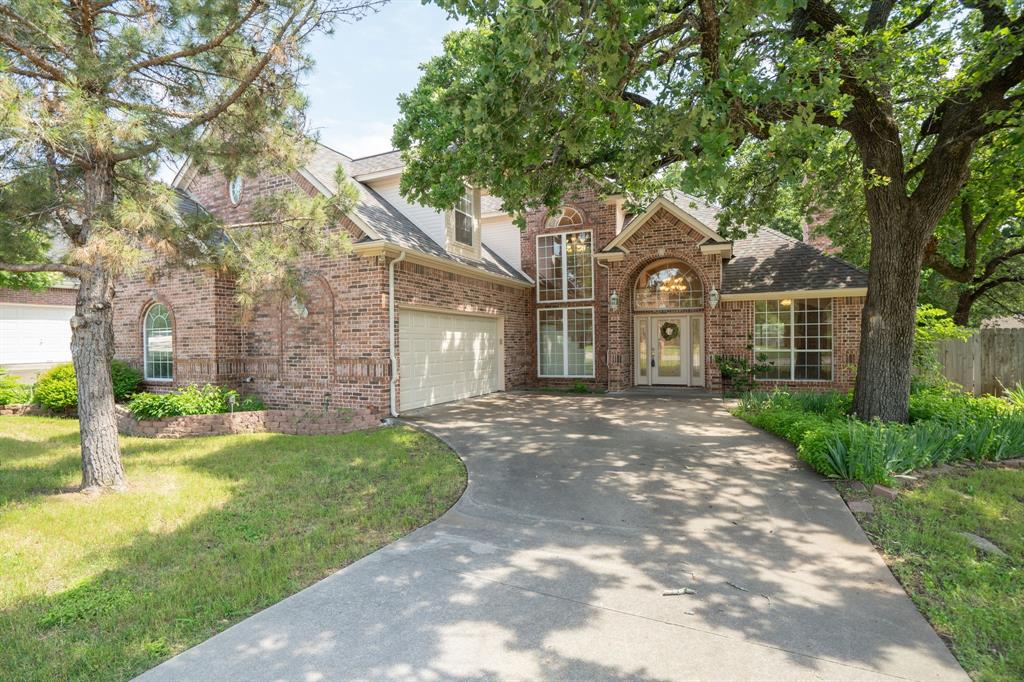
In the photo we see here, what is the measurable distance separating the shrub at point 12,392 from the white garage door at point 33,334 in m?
2.48

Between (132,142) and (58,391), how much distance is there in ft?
32.7

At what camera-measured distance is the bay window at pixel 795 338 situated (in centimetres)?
1364

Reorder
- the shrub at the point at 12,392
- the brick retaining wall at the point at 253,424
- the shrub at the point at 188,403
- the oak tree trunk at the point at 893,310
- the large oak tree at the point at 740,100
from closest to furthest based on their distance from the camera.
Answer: the large oak tree at the point at 740,100 < the oak tree trunk at the point at 893,310 < the brick retaining wall at the point at 253,424 < the shrub at the point at 188,403 < the shrub at the point at 12,392

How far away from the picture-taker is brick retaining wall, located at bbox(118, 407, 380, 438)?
9.70 meters

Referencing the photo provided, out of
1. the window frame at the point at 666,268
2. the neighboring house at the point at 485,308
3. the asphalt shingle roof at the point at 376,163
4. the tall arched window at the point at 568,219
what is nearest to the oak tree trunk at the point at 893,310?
the neighboring house at the point at 485,308

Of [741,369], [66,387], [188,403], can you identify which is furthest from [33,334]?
[741,369]

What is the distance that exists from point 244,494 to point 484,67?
18.3ft

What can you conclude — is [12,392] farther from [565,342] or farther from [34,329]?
[565,342]

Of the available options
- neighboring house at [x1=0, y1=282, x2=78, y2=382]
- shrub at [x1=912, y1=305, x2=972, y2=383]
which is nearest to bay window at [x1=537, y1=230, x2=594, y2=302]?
shrub at [x1=912, y1=305, x2=972, y2=383]

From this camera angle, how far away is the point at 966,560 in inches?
156

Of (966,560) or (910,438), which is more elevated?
(910,438)

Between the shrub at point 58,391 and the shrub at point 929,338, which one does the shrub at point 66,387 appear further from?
the shrub at point 929,338

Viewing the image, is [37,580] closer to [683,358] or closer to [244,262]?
[244,262]

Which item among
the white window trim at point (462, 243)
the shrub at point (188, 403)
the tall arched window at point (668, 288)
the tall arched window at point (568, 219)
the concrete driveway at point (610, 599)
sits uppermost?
the tall arched window at point (568, 219)
